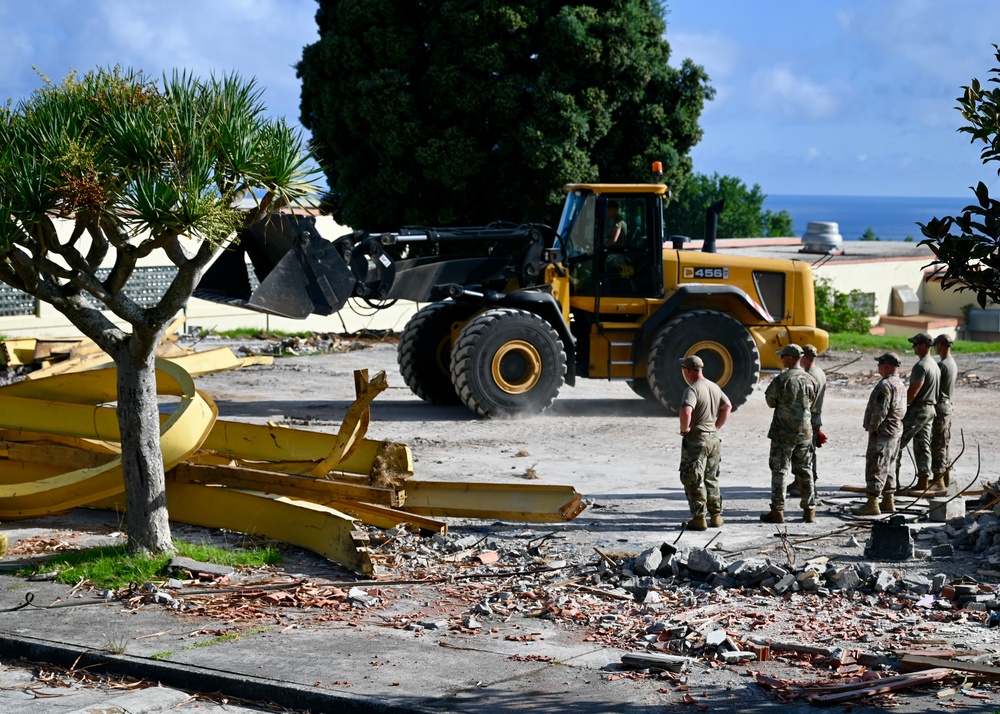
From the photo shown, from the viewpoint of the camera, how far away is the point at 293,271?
14.9 metres

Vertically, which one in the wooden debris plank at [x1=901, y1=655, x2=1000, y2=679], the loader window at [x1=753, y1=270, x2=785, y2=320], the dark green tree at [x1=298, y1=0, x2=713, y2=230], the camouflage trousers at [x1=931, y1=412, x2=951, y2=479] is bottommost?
the wooden debris plank at [x1=901, y1=655, x2=1000, y2=679]

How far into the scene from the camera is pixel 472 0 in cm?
2575

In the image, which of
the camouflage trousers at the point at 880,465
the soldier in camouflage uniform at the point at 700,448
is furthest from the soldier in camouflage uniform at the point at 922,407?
the soldier in camouflage uniform at the point at 700,448

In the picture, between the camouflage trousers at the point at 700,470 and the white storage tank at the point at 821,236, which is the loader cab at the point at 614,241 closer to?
the camouflage trousers at the point at 700,470

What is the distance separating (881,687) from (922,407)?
6.26m

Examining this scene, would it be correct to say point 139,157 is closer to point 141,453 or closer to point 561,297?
point 141,453

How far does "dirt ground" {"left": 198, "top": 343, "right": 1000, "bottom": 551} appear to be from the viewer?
36.1 feet

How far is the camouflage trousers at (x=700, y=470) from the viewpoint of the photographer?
10.4m

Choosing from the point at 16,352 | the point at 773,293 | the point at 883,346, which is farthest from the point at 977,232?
the point at 883,346

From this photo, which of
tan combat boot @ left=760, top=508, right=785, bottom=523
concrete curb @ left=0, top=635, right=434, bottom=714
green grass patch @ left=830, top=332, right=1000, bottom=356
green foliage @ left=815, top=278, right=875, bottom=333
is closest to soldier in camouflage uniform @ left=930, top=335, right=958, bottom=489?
tan combat boot @ left=760, top=508, right=785, bottom=523

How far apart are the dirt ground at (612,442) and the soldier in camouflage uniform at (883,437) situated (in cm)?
38

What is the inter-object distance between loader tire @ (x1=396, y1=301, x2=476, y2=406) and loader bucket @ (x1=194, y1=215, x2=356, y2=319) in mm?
1851

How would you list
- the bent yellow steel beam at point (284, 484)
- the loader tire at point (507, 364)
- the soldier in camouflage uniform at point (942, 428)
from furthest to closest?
1. the loader tire at point (507, 364)
2. the soldier in camouflage uniform at point (942, 428)
3. the bent yellow steel beam at point (284, 484)

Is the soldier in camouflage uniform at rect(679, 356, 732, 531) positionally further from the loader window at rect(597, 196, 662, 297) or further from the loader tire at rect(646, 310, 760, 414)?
the loader window at rect(597, 196, 662, 297)
